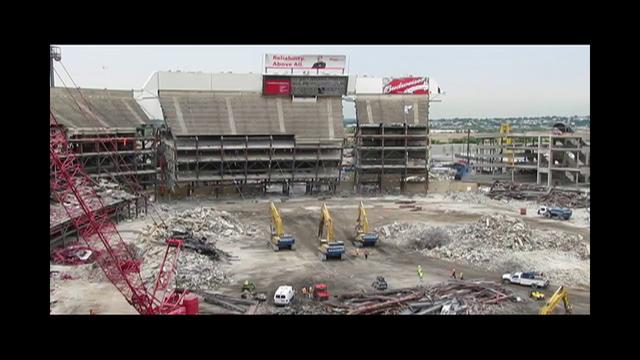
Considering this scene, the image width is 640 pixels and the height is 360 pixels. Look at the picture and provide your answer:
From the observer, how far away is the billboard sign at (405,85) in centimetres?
7200

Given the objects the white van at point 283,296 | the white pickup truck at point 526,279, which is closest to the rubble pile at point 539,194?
the white pickup truck at point 526,279

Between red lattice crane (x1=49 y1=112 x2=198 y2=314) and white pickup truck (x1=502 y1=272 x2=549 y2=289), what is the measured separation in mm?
16101

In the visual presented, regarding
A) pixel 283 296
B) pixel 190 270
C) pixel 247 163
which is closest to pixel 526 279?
pixel 283 296

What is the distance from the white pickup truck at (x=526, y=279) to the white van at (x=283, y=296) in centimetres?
1145

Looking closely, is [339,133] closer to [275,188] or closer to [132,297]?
[275,188]

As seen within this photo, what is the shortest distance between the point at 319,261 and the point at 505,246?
1163cm

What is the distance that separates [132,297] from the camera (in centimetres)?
2502

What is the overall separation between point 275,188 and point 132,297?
44.3 meters

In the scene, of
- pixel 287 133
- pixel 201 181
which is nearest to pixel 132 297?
pixel 201 181

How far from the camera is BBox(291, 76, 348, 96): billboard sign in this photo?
6912 cm

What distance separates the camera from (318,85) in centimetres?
6956

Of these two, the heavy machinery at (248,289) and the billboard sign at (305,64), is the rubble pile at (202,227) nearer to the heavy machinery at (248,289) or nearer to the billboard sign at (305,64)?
the heavy machinery at (248,289)

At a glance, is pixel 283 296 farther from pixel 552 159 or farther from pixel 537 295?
pixel 552 159
